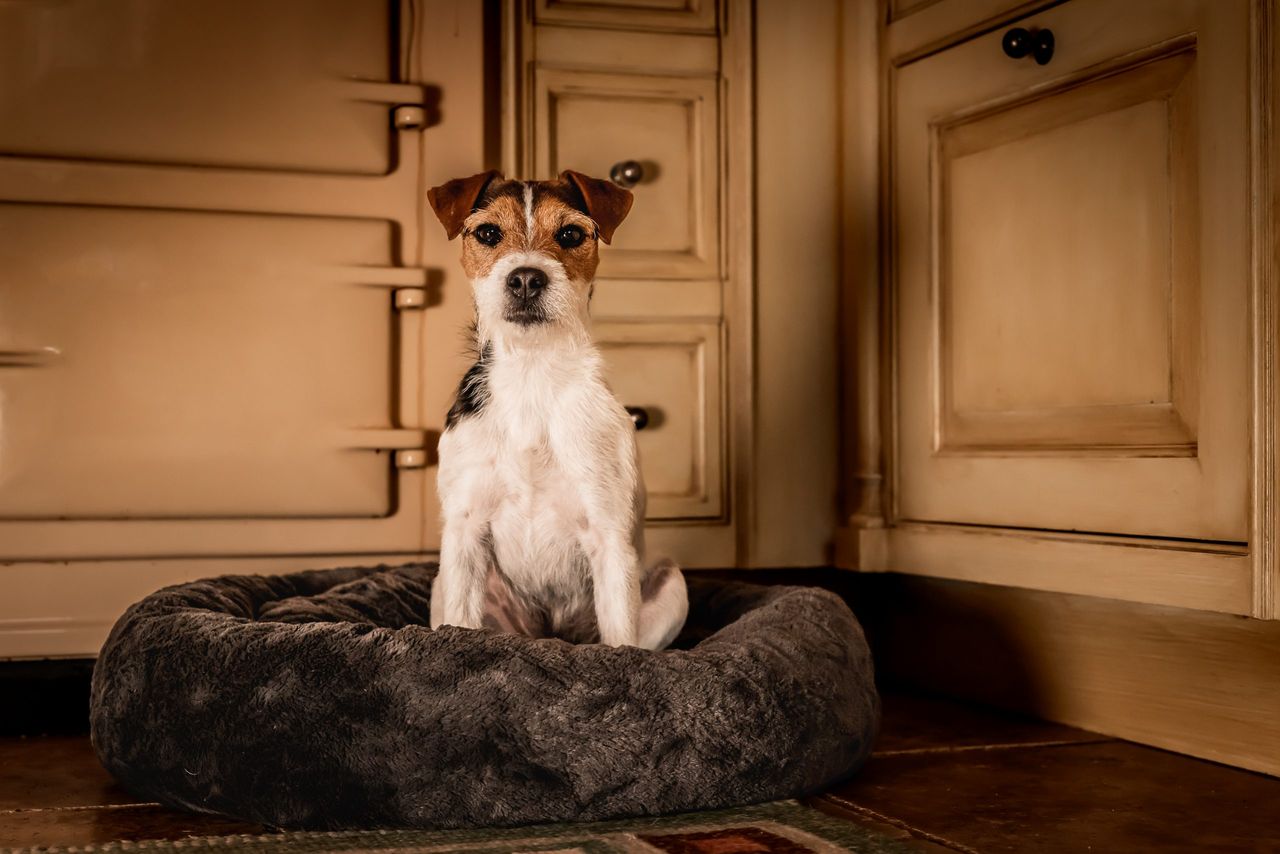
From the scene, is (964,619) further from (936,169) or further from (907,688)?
(936,169)

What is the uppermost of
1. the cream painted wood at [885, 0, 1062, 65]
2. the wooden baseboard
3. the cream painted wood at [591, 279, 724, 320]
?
the cream painted wood at [885, 0, 1062, 65]

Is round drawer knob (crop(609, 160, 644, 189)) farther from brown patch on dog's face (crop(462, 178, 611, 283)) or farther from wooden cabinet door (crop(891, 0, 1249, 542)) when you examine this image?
brown patch on dog's face (crop(462, 178, 611, 283))

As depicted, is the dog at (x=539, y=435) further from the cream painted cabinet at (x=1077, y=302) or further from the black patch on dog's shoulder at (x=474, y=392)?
the cream painted cabinet at (x=1077, y=302)

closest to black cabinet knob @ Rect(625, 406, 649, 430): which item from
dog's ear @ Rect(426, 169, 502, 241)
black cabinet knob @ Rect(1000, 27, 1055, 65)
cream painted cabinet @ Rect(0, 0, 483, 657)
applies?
cream painted cabinet @ Rect(0, 0, 483, 657)

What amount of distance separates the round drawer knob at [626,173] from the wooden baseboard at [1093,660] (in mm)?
1054

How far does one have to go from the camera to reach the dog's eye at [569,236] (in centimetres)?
206

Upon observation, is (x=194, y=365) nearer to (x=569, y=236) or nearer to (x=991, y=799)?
(x=569, y=236)

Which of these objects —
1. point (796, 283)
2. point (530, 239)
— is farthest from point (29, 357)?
point (796, 283)

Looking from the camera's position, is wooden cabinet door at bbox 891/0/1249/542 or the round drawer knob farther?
the round drawer knob

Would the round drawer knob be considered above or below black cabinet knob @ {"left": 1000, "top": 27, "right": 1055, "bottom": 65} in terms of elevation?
below

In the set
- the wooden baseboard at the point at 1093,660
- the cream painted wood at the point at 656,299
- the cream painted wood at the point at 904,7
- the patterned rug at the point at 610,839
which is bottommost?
the patterned rug at the point at 610,839

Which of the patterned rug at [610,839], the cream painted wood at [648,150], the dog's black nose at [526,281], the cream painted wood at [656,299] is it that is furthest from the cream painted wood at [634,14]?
the patterned rug at [610,839]

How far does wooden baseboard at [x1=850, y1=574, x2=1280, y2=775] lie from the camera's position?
6.49 feet

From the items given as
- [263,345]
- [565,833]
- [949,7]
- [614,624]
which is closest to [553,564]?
[614,624]
